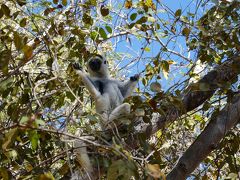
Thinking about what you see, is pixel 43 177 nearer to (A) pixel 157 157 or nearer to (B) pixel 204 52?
(A) pixel 157 157

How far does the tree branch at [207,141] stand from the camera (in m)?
3.70

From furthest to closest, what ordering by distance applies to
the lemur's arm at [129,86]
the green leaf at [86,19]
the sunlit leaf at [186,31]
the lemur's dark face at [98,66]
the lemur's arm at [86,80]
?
the lemur's dark face at [98,66] → the lemur's arm at [129,86] → the lemur's arm at [86,80] → the green leaf at [86,19] → the sunlit leaf at [186,31]

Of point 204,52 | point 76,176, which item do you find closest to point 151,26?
point 204,52

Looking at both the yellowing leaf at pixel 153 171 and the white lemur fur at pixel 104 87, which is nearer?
the yellowing leaf at pixel 153 171

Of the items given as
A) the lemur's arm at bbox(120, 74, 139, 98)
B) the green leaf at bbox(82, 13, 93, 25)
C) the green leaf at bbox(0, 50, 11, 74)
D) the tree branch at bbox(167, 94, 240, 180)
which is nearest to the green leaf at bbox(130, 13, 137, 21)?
the green leaf at bbox(82, 13, 93, 25)

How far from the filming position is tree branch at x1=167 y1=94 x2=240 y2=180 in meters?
3.70

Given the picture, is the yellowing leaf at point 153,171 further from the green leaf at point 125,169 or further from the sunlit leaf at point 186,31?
the sunlit leaf at point 186,31

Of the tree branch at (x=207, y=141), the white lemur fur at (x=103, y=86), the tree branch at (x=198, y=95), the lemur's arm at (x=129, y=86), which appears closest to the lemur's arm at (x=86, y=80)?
the white lemur fur at (x=103, y=86)

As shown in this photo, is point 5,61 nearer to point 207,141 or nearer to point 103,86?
point 207,141

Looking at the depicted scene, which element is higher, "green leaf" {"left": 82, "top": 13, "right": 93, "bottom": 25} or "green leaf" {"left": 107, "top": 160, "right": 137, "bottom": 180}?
"green leaf" {"left": 82, "top": 13, "right": 93, "bottom": 25}

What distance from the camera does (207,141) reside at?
3.84m

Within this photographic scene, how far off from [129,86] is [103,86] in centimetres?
30

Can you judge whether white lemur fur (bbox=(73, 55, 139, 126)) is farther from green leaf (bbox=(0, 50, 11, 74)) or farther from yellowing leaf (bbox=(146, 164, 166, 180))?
yellowing leaf (bbox=(146, 164, 166, 180))

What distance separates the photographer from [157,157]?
3775 millimetres
